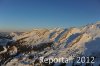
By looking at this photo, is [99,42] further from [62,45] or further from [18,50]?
[18,50]

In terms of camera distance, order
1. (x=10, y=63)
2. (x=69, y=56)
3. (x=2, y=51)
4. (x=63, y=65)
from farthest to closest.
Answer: (x=2, y=51)
(x=10, y=63)
(x=69, y=56)
(x=63, y=65)

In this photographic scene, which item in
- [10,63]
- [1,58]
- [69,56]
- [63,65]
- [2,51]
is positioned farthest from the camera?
[2,51]

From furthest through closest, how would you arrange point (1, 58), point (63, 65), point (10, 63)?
point (1, 58) < point (10, 63) < point (63, 65)

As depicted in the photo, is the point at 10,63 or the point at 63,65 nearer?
the point at 63,65

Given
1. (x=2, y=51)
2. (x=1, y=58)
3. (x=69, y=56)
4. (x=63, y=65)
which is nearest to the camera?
(x=63, y=65)

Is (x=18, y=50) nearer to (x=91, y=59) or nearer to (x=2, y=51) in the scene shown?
(x=2, y=51)

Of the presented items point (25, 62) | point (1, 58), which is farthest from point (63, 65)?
point (1, 58)

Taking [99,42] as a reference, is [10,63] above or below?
below

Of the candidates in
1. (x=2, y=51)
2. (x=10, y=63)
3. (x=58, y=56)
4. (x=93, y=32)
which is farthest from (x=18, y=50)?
(x=93, y=32)

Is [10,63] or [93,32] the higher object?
[93,32]
